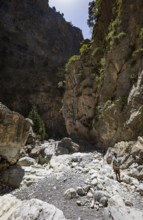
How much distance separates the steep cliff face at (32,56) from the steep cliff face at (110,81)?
26880 millimetres

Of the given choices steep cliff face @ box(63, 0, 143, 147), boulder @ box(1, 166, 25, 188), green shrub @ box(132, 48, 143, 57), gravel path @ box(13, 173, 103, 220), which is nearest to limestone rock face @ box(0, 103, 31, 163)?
boulder @ box(1, 166, 25, 188)

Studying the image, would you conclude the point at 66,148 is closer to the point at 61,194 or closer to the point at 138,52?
the point at 138,52

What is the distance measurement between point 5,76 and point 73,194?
A: 2147 inches

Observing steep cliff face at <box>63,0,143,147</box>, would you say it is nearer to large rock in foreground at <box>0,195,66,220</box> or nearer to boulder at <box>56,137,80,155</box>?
boulder at <box>56,137,80,155</box>

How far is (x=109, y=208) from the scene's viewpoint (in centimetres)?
1072

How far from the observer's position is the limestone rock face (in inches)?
623

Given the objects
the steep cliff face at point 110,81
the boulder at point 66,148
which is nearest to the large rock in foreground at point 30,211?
the steep cliff face at point 110,81

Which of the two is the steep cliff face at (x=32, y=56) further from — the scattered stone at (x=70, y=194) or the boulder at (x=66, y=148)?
the scattered stone at (x=70, y=194)

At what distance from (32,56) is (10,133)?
178 feet

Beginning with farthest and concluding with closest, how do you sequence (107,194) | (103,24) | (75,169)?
(103,24) < (75,169) < (107,194)

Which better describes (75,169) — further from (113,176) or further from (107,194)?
(107,194)

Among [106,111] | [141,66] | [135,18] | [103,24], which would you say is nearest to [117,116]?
[106,111]

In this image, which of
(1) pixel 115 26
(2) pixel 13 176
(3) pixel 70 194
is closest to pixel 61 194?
(3) pixel 70 194

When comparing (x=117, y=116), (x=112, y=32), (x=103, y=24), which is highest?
(x=103, y=24)
